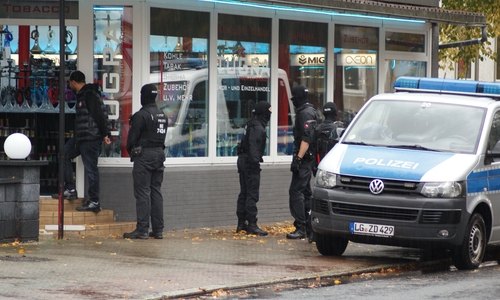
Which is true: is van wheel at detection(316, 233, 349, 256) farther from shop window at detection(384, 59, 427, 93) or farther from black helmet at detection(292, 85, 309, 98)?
shop window at detection(384, 59, 427, 93)

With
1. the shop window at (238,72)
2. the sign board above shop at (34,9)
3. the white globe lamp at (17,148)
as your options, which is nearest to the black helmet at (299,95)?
the shop window at (238,72)

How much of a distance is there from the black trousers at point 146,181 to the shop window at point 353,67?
4761 mm

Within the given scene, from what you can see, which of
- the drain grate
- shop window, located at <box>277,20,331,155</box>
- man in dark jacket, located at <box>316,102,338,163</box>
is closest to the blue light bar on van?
man in dark jacket, located at <box>316,102,338,163</box>

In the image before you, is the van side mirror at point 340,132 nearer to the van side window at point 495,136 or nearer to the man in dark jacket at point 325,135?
the man in dark jacket at point 325,135

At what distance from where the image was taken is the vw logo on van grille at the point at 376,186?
10.6m

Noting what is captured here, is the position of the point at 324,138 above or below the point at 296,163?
above

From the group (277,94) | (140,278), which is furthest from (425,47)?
(140,278)

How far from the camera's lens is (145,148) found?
13055 mm

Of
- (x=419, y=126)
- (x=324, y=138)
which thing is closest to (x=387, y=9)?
(x=324, y=138)

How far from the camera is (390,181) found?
10.6m

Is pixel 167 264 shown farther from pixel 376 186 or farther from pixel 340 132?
pixel 340 132

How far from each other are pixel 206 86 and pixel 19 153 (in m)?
3.59

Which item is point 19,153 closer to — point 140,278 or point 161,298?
point 140,278

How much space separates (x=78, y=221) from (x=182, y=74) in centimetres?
261
